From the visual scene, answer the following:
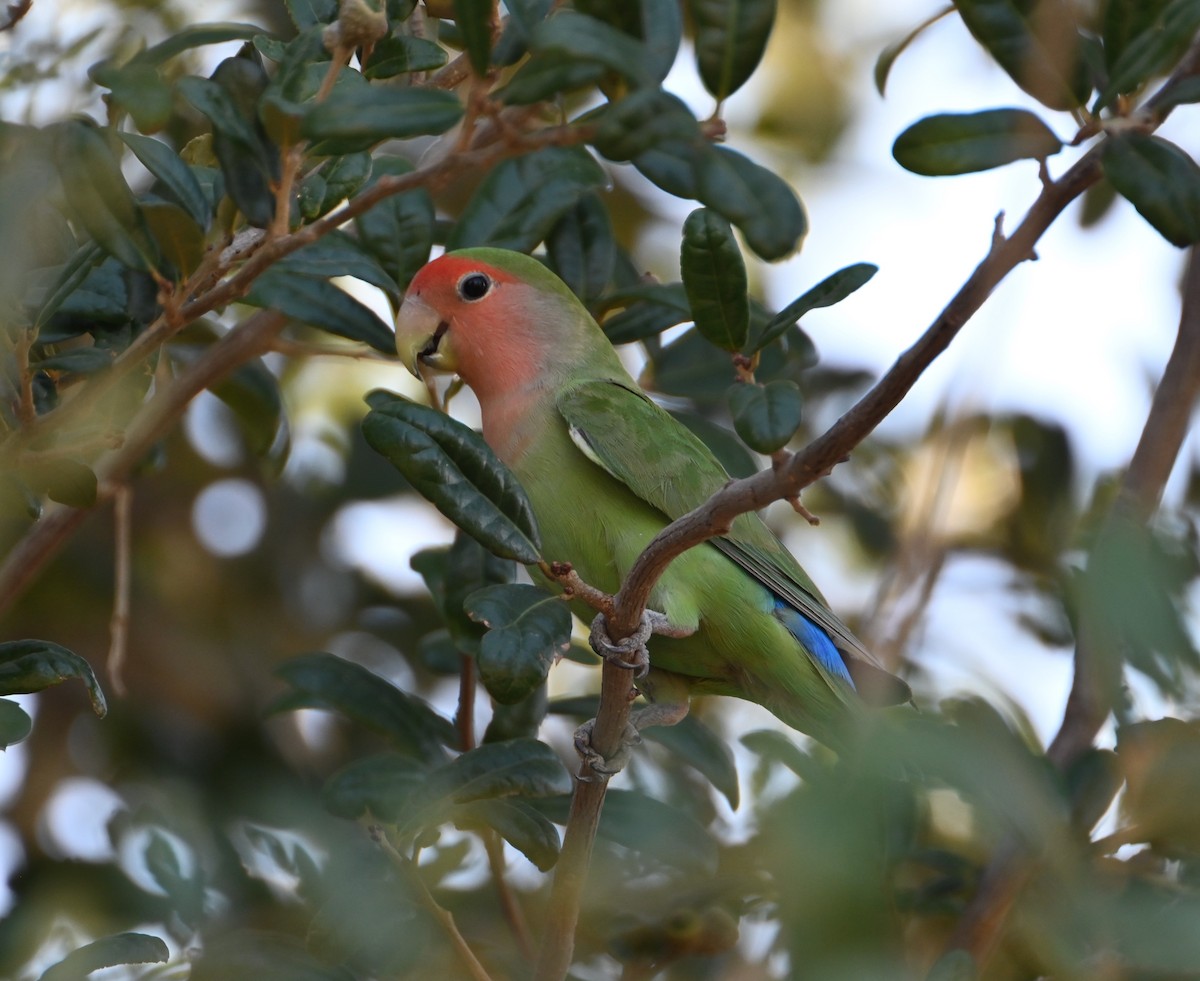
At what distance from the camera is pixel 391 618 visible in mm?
3564

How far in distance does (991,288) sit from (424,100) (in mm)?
674

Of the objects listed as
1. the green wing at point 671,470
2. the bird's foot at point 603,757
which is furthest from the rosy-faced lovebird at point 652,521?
the bird's foot at point 603,757

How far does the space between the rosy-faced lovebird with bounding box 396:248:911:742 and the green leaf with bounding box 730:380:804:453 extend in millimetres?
856

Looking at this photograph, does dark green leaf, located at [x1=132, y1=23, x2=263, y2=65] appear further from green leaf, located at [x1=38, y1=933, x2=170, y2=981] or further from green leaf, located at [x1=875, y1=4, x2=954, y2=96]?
green leaf, located at [x1=38, y1=933, x2=170, y2=981]

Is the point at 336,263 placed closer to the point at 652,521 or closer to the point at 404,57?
the point at 404,57

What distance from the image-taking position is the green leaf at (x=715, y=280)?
5.65ft

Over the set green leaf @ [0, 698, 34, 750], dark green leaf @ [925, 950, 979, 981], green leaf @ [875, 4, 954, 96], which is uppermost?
green leaf @ [875, 4, 954, 96]

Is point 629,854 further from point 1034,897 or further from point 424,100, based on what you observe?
point 424,100

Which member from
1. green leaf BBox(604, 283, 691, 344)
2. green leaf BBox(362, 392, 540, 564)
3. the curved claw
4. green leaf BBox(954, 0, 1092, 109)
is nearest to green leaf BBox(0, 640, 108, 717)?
green leaf BBox(362, 392, 540, 564)

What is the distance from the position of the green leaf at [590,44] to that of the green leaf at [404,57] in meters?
0.49

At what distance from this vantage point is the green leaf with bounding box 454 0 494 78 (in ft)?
4.98

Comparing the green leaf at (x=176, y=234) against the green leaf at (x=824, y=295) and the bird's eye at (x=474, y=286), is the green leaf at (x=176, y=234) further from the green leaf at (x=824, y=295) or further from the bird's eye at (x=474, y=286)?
the bird's eye at (x=474, y=286)

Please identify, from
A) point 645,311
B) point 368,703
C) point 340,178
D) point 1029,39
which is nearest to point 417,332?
point 645,311

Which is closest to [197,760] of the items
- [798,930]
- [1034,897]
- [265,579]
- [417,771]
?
[265,579]
